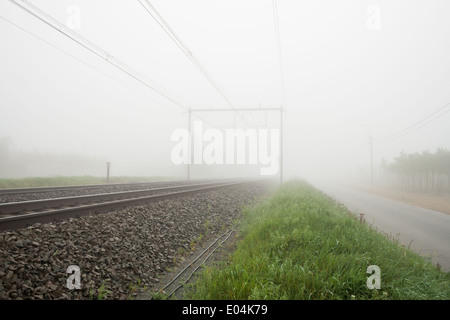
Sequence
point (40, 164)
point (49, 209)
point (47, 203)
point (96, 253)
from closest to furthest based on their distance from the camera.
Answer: point (96, 253), point (49, 209), point (47, 203), point (40, 164)

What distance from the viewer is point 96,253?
407cm

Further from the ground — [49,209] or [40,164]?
[40,164]

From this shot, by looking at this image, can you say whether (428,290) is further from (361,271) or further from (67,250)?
(67,250)

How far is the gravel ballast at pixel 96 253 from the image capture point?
307cm

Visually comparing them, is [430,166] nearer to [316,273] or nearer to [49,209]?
[316,273]

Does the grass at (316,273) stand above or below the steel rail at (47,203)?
below

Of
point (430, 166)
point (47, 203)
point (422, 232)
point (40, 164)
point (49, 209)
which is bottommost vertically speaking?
point (422, 232)

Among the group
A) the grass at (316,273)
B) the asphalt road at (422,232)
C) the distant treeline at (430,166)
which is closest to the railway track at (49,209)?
the grass at (316,273)

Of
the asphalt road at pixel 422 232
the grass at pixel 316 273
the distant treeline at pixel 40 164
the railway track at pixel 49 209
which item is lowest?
the asphalt road at pixel 422 232

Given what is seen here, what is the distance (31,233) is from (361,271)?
583 centimetres

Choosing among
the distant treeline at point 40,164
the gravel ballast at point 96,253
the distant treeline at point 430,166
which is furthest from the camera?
the distant treeline at point 40,164

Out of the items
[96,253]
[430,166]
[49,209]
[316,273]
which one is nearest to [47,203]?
[49,209]

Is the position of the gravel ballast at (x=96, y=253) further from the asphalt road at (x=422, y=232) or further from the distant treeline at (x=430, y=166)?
the distant treeline at (x=430, y=166)
